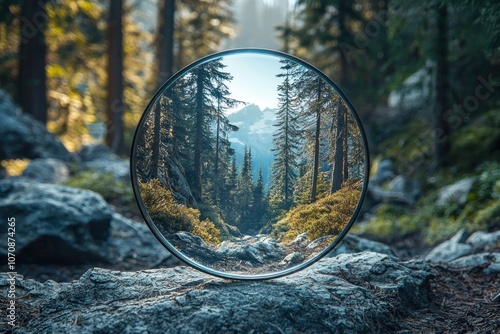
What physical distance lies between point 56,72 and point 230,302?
12349mm

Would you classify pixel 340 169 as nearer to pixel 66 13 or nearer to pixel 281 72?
pixel 281 72

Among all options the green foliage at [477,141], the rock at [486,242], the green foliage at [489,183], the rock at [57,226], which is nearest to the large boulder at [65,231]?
the rock at [57,226]

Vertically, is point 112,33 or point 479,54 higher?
point 112,33

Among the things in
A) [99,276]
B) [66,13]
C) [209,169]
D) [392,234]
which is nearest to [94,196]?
[99,276]

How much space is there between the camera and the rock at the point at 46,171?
26.7 feet

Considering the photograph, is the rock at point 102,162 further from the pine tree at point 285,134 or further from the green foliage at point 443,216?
the pine tree at point 285,134

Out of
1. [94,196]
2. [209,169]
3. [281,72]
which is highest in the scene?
[281,72]

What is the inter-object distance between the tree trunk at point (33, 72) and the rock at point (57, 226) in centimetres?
779

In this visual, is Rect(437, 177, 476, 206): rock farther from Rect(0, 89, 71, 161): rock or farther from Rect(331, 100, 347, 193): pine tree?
Rect(0, 89, 71, 161): rock

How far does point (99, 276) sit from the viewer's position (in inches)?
105

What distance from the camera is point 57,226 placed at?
4.63m

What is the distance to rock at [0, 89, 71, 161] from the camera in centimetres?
908

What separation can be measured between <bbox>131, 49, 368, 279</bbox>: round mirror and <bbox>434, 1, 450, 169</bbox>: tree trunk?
688 centimetres

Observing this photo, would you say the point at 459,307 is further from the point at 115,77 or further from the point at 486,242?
the point at 115,77
